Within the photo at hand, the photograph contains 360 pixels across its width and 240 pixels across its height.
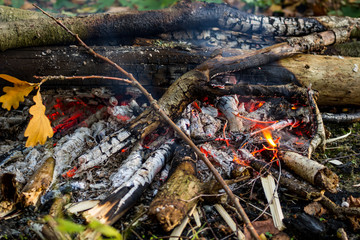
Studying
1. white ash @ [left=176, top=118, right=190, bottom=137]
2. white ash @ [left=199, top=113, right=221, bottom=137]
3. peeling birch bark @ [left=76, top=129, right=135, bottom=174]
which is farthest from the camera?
white ash @ [left=199, top=113, right=221, bottom=137]

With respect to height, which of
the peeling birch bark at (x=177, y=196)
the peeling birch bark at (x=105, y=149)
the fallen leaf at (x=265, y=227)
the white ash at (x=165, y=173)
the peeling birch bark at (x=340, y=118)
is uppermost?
the peeling birch bark at (x=105, y=149)

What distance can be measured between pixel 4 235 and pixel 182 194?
1249mm

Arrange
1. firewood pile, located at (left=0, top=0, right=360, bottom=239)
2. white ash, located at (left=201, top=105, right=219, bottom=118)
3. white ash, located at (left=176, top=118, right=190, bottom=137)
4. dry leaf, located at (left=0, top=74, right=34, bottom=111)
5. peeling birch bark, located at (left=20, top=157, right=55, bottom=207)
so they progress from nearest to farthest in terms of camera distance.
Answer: firewood pile, located at (left=0, top=0, right=360, bottom=239)
peeling birch bark, located at (left=20, top=157, right=55, bottom=207)
dry leaf, located at (left=0, top=74, right=34, bottom=111)
white ash, located at (left=176, top=118, right=190, bottom=137)
white ash, located at (left=201, top=105, right=219, bottom=118)

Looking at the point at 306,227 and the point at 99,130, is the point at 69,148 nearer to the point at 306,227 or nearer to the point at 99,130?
the point at 99,130

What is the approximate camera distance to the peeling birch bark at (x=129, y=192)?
6.03 feet

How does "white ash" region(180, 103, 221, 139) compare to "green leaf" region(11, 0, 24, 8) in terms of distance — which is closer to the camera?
"white ash" region(180, 103, 221, 139)

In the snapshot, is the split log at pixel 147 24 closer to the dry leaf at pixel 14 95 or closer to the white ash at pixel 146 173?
the dry leaf at pixel 14 95

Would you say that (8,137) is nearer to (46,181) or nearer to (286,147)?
(46,181)

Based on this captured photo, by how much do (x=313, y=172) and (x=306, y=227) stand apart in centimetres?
51

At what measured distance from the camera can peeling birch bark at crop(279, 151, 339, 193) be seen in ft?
6.99

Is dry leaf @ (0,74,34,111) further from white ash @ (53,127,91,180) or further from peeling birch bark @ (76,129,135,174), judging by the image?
peeling birch bark @ (76,129,135,174)

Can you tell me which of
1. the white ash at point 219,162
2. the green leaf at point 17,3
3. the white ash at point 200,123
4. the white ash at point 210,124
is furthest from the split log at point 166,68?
the green leaf at point 17,3

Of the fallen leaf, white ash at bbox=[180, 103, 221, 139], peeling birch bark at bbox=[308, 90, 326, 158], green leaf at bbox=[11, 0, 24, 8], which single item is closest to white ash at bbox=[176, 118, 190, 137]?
white ash at bbox=[180, 103, 221, 139]

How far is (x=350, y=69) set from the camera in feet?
10.5
